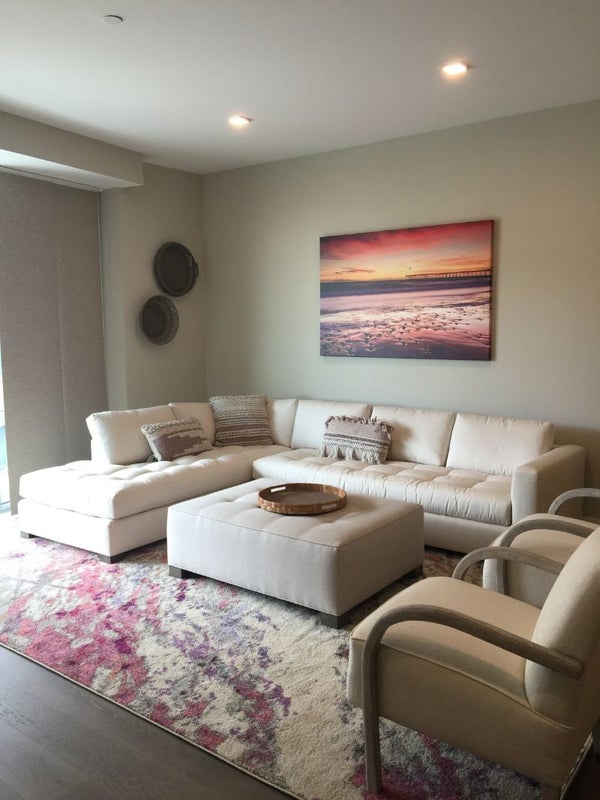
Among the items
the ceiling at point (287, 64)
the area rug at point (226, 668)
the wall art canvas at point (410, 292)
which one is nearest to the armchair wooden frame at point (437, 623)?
the area rug at point (226, 668)

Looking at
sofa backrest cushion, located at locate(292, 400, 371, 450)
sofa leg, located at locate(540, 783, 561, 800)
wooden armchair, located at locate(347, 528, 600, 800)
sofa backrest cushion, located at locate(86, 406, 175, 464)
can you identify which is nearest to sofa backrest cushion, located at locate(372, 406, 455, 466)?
sofa backrest cushion, located at locate(292, 400, 371, 450)

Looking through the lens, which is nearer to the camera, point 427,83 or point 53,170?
point 427,83

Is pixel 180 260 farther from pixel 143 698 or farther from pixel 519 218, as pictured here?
pixel 143 698

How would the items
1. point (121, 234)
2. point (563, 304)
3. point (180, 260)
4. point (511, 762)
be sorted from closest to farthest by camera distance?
1. point (511, 762)
2. point (563, 304)
3. point (121, 234)
4. point (180, 260)

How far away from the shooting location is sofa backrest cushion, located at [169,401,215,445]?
5055 millimetres

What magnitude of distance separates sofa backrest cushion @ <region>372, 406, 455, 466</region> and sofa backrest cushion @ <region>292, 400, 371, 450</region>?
24 centimetres

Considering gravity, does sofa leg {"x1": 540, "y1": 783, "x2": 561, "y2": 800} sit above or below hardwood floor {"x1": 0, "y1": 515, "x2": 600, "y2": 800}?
above

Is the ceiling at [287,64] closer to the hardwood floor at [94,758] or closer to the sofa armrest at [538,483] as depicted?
the sofa armrest at [538,483]

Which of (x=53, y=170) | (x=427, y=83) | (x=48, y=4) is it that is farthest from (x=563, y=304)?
(x=53, y=170)

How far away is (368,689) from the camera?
1.93m

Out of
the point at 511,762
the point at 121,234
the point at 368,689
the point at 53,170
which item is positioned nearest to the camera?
the point at 511,762

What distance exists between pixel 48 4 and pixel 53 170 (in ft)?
6.65

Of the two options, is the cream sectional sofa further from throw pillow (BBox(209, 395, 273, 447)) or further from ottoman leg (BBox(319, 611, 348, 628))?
ottoman leg (BBox(319, 611, 348, 628))

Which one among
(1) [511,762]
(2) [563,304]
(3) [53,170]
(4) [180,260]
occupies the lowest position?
(1) [511,762]
